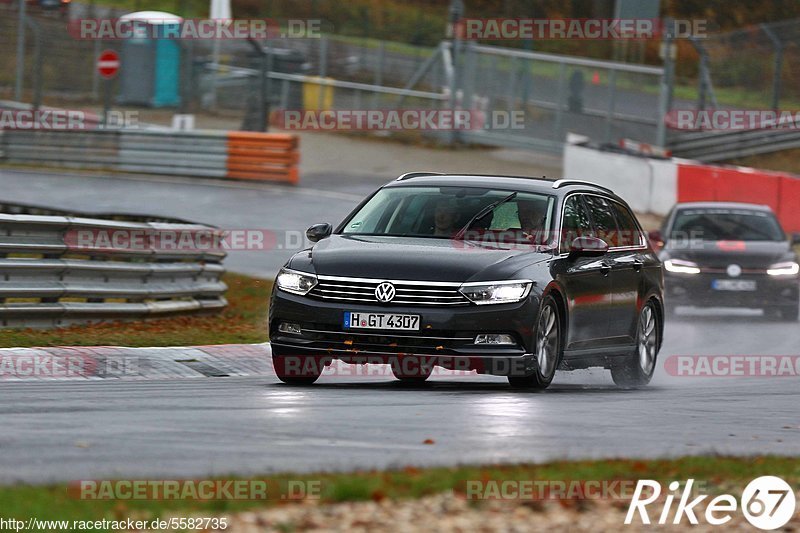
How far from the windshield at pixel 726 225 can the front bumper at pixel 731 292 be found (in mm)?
780

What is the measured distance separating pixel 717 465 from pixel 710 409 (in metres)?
3.05

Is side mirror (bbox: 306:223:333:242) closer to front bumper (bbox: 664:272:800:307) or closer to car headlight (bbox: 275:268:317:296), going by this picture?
car headlight (bbox: 275:268:317:296)

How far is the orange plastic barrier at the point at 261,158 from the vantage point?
33.8 meters

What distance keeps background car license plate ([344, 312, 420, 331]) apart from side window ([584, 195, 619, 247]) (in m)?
2.78

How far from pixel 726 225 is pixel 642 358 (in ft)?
28.0

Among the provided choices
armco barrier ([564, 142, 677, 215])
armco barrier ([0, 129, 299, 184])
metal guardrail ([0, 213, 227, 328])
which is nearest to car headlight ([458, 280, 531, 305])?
metal guardrail ([0, 213, 227, 328])

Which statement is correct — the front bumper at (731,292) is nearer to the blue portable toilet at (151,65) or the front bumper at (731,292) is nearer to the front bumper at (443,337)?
the front bumper at (443,337)

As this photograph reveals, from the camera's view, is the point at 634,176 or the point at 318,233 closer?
the point at 318,233

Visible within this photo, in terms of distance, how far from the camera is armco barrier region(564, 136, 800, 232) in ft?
98.9

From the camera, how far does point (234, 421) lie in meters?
8.76

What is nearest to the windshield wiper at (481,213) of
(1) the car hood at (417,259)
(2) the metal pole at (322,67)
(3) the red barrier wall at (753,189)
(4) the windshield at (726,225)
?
(1) the car hood at (417,259)

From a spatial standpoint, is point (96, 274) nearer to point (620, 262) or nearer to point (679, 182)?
point (620, 262)

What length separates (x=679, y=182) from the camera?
31016mm

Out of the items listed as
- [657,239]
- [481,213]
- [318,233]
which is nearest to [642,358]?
[481,213]
